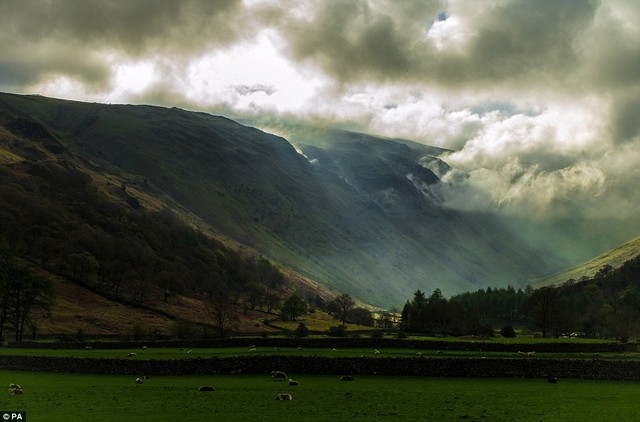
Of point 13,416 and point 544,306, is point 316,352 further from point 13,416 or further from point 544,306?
point 544,306

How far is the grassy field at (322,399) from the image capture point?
34875mm

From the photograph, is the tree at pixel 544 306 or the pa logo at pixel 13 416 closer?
the pa logo at pixel 13 416

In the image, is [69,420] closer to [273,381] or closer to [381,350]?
[273,381]

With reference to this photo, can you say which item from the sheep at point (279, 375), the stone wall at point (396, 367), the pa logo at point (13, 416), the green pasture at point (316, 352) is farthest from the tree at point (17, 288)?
the pa logo at point (13, 416)

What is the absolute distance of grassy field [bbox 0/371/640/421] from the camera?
3488cm

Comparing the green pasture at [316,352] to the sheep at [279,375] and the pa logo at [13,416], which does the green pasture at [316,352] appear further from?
the pa logo at [13,416]

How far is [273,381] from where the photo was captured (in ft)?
177

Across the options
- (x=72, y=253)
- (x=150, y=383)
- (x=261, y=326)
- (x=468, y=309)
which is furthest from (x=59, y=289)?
(x=150, y=383)

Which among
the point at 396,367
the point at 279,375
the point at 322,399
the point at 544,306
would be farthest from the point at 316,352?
the point at 544,306

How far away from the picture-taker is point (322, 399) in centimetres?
4156

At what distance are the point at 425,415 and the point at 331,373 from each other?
2618 cm

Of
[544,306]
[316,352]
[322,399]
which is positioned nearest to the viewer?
[322,399]

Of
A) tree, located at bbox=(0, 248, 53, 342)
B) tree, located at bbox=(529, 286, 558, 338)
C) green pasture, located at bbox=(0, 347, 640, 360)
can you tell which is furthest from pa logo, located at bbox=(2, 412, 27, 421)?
tree, located at bbox=(529, 286, 558, 338)

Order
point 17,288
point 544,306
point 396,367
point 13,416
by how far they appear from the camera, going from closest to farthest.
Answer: point 13,416, point 396,367, point 17,288, point 544,306
